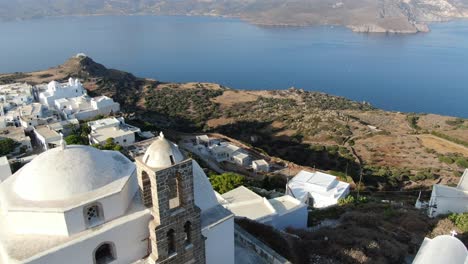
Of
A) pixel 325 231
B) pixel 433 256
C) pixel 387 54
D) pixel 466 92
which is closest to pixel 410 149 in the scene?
pixel 325 231

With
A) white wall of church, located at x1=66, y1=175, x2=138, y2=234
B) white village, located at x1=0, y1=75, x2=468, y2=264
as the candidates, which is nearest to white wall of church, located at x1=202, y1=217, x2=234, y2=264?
white village, located at x1=0, y1=75, x2=468, y2=264

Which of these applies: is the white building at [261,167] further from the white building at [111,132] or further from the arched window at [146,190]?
the arched window at [146,190]

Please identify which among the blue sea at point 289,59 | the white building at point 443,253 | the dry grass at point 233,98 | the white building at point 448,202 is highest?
the white building at point 443,253

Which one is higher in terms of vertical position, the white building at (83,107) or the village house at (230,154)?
the white building at (83,107)

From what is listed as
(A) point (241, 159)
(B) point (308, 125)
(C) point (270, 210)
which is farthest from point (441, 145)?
(C) point (270, 210)

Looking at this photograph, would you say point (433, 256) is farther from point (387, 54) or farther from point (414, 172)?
point (387, 54)

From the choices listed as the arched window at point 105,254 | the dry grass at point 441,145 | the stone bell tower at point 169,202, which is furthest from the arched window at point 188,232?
the dry grass at point 441,145

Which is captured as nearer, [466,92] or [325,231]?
[325,231]

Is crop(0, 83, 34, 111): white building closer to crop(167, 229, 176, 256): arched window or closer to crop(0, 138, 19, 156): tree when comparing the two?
crop(0, 138, 19, 156): tree

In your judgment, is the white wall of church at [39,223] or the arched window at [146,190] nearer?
the white wall of church at [39,223]
